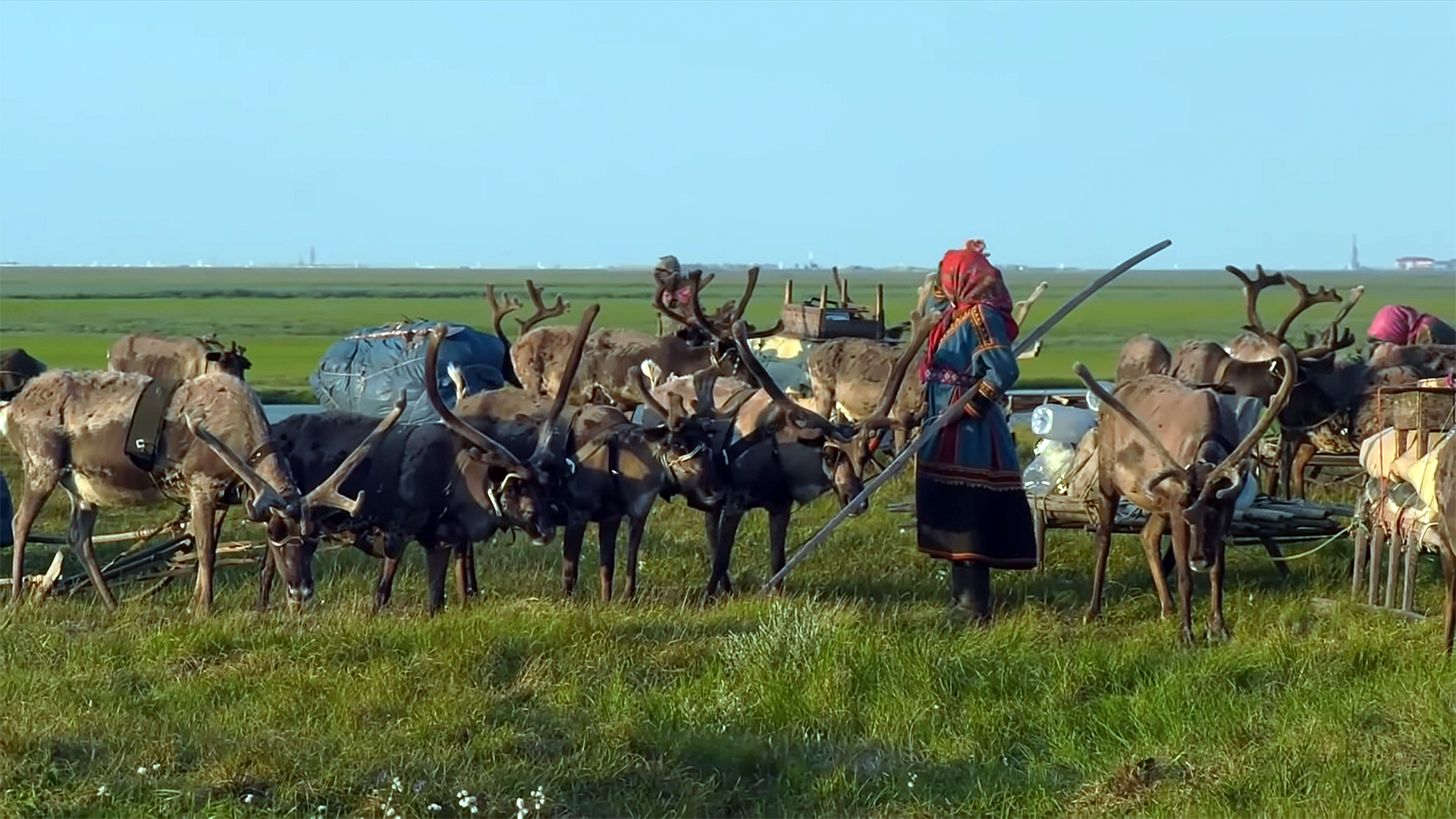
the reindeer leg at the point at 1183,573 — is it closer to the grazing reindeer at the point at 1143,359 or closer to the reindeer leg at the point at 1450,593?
the reindeer leg at the point at 1450,593

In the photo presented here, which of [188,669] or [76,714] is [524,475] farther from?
[76,714]

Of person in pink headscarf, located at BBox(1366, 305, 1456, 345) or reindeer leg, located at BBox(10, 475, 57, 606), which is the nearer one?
reindeer leg, located at BBox(10, 475, 57, 606)

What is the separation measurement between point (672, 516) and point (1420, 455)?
7.31 meters

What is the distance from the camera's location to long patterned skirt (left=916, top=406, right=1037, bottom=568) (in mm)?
10859

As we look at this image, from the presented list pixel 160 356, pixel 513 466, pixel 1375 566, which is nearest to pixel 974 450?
pixel 1375 566

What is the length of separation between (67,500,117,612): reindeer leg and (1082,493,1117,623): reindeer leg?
20.2ft

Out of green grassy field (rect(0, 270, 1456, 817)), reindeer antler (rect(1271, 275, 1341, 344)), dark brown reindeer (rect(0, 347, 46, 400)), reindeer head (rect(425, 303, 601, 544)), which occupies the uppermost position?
reindeer antler (rect(1271, 275, 1341, 344))

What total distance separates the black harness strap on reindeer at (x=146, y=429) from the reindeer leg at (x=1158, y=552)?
6346mm

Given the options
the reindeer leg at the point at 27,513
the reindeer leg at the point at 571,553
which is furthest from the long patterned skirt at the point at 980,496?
the reindeer leg at the point at 27,513

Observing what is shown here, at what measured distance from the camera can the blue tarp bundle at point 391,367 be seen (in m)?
15.2

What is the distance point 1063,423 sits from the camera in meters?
12.9

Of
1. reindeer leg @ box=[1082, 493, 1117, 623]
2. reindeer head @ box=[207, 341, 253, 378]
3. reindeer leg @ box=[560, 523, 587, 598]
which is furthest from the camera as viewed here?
reindeer head @ box=[207, 341, 253, 378]

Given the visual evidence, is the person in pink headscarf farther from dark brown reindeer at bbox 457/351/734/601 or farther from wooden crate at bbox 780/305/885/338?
dark brown reindeer at bbox 457/351/734/601

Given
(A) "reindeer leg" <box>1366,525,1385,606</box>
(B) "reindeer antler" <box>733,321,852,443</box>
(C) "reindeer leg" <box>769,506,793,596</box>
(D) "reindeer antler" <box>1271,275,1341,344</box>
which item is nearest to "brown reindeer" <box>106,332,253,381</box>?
(C) "reindeer leg" <box>769,506,793,596</box>
